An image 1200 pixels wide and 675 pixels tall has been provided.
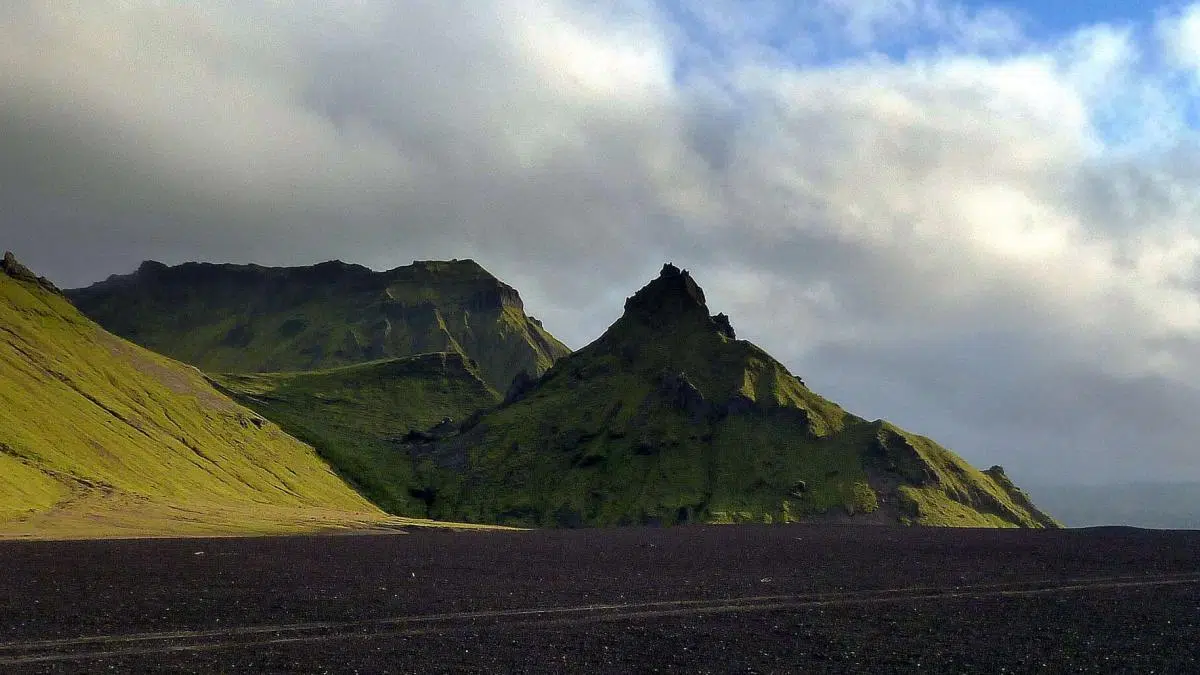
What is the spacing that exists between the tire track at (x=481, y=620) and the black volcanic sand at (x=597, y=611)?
0.54 feet

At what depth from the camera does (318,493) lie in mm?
183500

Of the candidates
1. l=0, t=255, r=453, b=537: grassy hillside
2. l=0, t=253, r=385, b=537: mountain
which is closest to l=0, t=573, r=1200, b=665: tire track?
l=0, t=253, r=385, b=537: mountain

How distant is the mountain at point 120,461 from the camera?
10978 cm

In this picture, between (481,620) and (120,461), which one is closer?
(481,620)

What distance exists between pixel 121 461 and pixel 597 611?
129m

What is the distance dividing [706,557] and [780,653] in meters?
38.8

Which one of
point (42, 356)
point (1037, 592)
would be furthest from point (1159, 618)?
point (42, 356)

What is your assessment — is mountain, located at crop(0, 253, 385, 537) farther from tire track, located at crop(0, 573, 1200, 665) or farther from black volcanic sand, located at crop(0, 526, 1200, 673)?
tire track, located at crop(0, 573, 1200, 665)

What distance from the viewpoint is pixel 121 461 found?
473 ft

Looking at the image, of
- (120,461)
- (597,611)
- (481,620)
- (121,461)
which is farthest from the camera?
(121,461)

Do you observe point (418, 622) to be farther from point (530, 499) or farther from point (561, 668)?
point (530, 499)

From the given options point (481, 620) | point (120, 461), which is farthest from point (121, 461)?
point (481, 620)

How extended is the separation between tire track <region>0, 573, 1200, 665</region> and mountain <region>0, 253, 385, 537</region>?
6497 cm

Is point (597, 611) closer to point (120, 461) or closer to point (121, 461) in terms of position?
point (120, 461)
